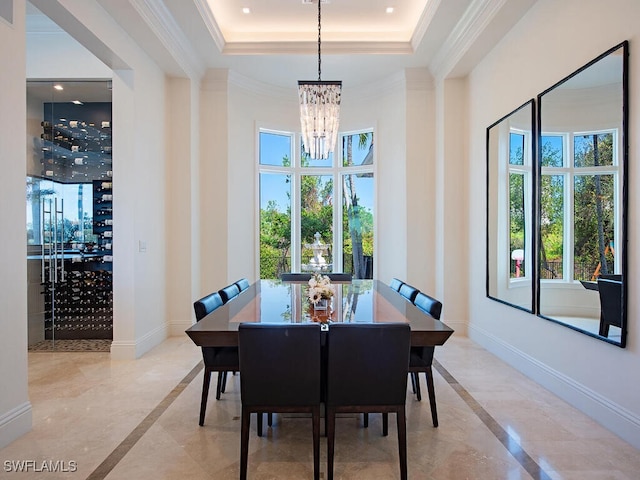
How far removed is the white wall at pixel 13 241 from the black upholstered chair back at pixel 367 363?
6.40 feet

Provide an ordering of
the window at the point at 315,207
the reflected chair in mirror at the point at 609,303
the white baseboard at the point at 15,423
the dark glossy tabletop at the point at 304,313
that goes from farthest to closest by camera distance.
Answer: the window at the point at 315,207 < the reflected chair in mirror at the point at 609,303 < the white baseboard at the point at 15,423 < the dark glossy tabletop at the point at 304,313

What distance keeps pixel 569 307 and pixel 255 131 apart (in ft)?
15.2

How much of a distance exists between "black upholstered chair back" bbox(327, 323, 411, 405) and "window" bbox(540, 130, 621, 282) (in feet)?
5.36

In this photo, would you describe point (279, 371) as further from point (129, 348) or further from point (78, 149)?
point (78, 149)

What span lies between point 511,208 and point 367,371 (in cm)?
259

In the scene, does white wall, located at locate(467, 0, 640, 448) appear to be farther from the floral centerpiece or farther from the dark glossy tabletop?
the floral centerpiece

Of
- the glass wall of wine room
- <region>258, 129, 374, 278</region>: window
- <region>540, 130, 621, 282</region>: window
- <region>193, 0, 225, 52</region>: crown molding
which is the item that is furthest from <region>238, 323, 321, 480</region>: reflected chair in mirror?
<region>258, 129, 374, 278</region>: window

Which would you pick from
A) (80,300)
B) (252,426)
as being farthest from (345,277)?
(80,300)

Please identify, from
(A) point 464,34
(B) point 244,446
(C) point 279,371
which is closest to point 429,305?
(C) point 279,371

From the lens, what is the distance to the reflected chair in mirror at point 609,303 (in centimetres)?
237

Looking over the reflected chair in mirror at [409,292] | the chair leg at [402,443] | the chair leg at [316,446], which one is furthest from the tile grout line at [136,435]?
the reflected chair in mirror at [409,292]

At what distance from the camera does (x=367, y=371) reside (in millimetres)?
1883

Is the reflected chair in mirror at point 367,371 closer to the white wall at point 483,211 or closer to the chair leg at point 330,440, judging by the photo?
the chair leg at point 330,440

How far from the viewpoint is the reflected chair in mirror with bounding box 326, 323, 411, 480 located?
183 cm
